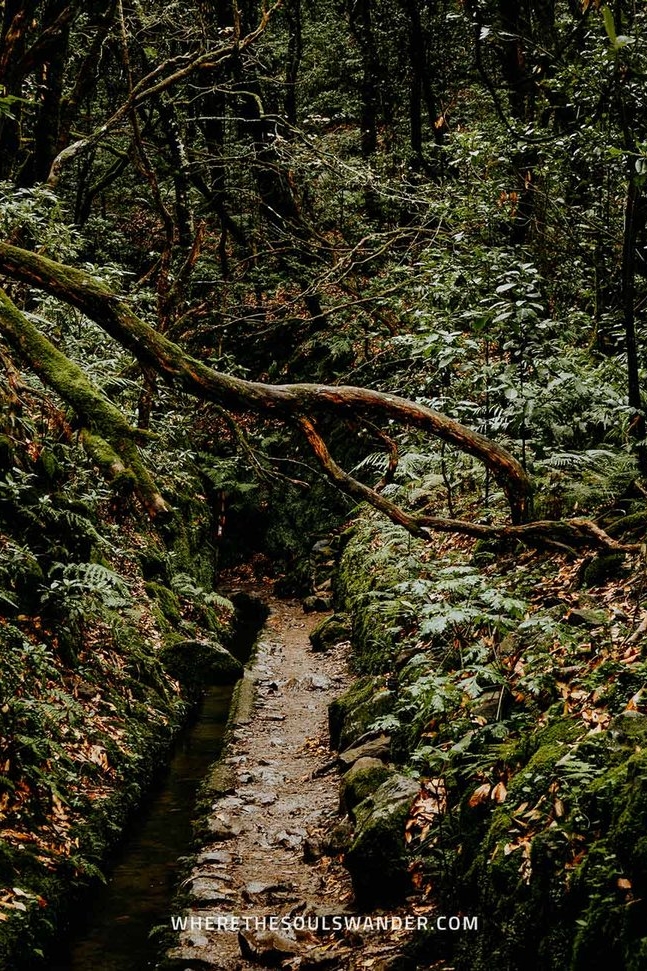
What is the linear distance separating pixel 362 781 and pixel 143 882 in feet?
6.17

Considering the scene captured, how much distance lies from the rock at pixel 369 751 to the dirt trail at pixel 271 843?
264 mm

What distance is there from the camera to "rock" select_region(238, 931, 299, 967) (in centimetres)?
445

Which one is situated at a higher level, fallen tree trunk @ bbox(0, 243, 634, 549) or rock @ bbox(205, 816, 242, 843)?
fallen tree trunk @ bbox(0, 243, 634, 549)

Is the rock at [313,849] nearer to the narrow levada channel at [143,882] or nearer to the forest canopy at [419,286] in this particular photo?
the narrow levada channel at [143,882]

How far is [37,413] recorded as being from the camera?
9.10m

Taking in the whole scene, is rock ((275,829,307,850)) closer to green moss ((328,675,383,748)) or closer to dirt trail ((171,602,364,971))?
dirt trail ((171,602,364,971))

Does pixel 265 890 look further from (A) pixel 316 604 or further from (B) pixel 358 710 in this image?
(A) pixel 316 604

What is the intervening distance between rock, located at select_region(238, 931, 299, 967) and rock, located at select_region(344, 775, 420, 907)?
0.53m

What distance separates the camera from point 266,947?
454 cm

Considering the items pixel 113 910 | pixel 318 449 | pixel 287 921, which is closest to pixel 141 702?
pixel 113 910

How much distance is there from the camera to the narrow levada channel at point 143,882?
468cm

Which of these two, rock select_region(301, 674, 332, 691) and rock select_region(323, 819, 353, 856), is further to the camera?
rock select_region(301, 674, 332, 691)

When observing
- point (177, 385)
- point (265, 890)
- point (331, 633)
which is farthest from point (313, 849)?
point (331, 633)

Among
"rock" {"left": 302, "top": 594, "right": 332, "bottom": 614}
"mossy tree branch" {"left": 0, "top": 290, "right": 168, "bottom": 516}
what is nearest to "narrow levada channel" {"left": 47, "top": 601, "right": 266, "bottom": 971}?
"mossy tree branch" {"left": 0, "top": 290, "right": 168, "bottom": 516}
